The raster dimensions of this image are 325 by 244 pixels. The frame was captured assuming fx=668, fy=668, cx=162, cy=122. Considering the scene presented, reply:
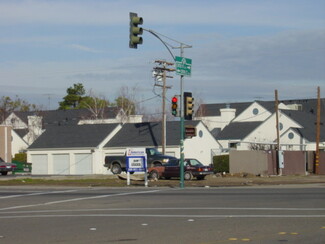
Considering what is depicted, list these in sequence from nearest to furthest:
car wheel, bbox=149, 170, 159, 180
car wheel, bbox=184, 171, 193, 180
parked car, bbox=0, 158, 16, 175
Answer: car wheel, bbox=184, 171, 193, 180 → car wheel, bbox=149, 170, 159, 180 → parked car, bbox=0, 158, 16, 175

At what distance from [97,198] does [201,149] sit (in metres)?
40.3

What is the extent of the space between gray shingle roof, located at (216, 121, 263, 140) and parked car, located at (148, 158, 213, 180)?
118ft

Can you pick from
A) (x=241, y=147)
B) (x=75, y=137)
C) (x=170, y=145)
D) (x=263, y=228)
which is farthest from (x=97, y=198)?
(x=241, y=147)

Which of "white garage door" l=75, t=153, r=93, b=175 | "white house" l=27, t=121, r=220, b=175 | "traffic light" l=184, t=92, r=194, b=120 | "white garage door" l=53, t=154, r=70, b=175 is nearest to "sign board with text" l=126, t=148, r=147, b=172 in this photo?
"traffic light" l=184, t=92, r=194, b=120

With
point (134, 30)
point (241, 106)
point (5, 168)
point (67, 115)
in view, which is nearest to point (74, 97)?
point (67, 115)

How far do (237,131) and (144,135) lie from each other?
1891cm

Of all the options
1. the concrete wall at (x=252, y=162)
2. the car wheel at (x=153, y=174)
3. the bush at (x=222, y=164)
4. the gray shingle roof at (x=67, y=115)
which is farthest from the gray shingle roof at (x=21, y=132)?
the car wheel at (x=153, y=174)

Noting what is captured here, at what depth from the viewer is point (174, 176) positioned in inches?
1702

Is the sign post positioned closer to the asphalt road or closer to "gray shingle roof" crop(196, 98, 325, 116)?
the asphalt road

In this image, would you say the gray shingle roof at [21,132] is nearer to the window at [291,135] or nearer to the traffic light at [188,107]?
the window at [291,135]

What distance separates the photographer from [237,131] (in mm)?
80812

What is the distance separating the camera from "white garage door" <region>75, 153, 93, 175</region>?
205 feet

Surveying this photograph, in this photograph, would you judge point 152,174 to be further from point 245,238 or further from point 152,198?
point 245,238

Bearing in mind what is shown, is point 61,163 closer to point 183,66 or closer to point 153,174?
point 153,174
